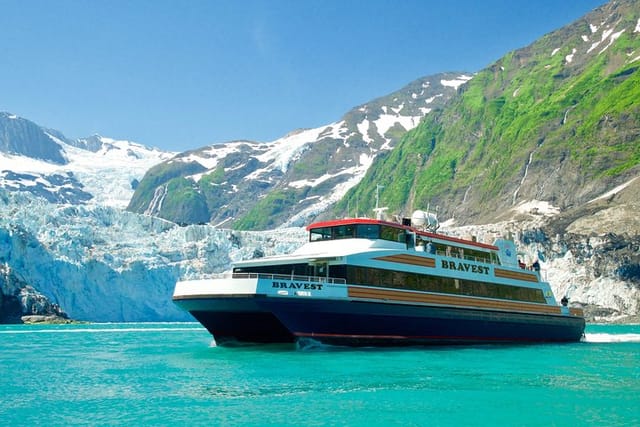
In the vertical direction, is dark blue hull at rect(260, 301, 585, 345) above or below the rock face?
below

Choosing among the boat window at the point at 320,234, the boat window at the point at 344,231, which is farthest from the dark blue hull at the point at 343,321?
the boat window at the point at 320,234

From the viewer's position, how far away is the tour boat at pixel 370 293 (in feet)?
91.6

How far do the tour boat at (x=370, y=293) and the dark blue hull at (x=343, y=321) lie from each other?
0.15 ft

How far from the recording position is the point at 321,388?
1942 cm

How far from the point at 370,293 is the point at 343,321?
5.74 ft

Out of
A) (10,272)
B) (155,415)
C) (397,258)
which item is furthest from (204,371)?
(10,272)

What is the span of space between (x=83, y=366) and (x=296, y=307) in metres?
8.71

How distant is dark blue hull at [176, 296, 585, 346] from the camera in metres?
27.8

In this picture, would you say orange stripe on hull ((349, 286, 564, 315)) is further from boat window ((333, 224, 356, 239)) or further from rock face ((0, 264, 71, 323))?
rock face ((0, 264, 71, 323))

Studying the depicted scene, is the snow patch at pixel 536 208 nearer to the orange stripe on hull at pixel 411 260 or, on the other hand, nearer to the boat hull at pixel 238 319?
the orange stripe on hull at pixel 411 260

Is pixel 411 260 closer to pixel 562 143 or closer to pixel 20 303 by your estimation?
pixel 20 303

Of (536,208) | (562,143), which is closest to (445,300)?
(536,208)

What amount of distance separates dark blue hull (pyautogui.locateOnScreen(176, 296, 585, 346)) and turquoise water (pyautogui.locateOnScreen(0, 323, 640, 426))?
30.9 inches

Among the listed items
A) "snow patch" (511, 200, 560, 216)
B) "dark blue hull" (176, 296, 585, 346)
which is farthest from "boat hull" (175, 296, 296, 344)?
"snow patch" (511, 200, 560, 216)
